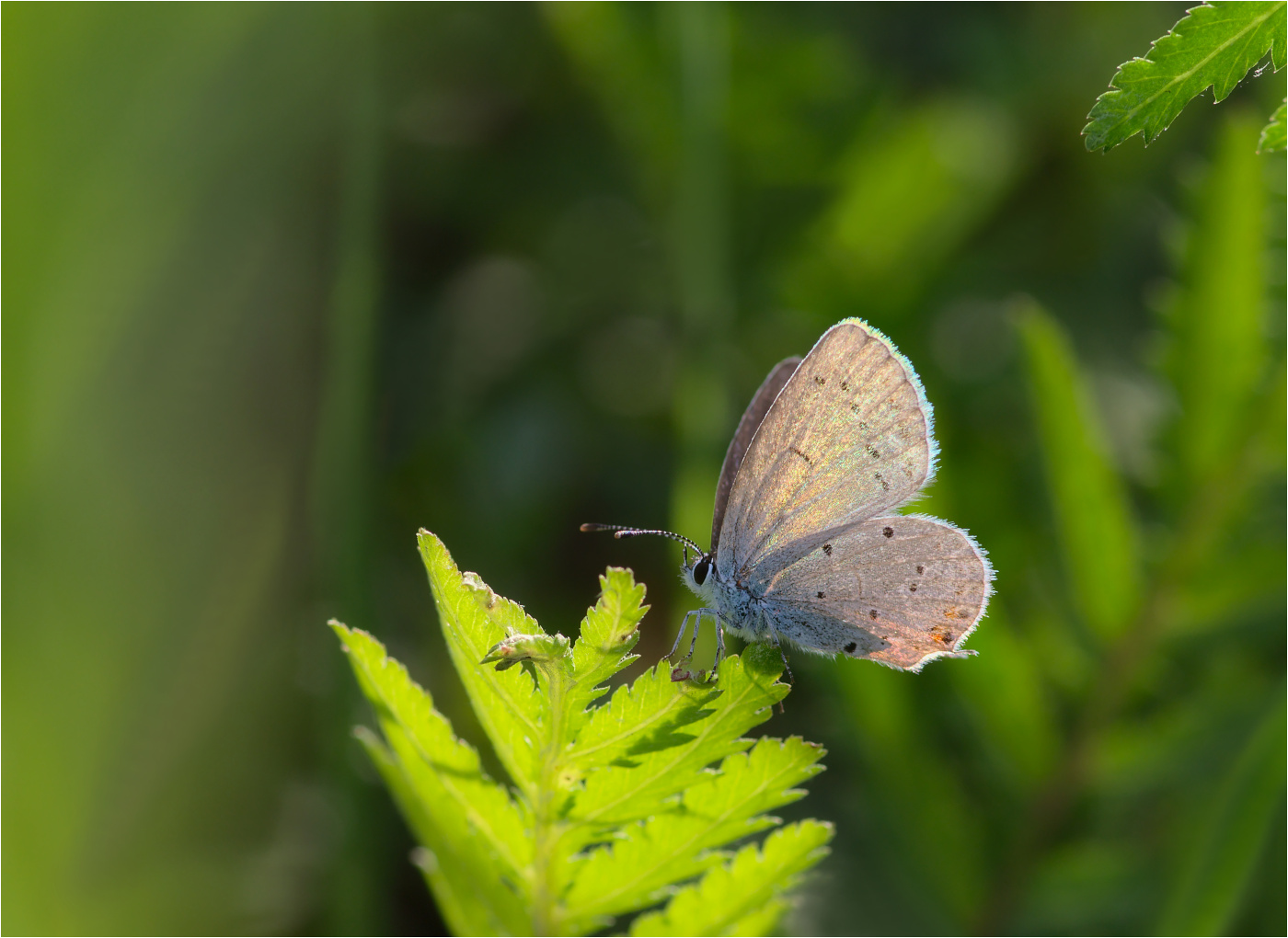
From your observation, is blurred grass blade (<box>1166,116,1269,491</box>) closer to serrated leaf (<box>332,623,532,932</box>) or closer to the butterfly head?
the butterfly head

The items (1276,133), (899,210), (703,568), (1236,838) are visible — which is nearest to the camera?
(1276,133)

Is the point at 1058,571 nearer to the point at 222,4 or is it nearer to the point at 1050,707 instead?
the point at 1050,707

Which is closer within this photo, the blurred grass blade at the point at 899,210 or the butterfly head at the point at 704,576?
the butterfly head at the point at 704,576

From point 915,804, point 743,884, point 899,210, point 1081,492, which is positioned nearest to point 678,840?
point 743,884

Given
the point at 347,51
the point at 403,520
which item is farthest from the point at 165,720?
the point at 347,51

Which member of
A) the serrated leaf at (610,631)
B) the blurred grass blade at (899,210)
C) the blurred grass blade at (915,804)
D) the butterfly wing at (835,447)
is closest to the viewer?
the serrated leaf at (610,631)

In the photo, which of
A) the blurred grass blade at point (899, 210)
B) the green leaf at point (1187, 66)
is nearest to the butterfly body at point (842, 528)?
the green leaf at point (1187, 66)

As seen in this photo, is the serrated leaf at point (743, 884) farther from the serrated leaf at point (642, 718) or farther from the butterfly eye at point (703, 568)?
the butterfly eye at point (703, 568)

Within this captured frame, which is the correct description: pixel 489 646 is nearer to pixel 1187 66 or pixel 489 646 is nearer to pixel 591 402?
pixel 1187 66
